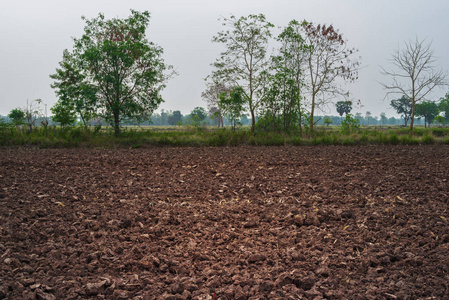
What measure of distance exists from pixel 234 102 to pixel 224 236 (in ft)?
41.2

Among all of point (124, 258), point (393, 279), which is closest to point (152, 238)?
point (124, 258)

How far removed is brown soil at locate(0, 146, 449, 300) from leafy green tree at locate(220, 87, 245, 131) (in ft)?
32.9

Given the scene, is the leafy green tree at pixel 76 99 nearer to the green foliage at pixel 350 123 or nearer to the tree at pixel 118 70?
the tree at pixel 118 70

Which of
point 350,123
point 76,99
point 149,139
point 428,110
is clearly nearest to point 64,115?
point 76,99

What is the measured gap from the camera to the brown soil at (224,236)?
2223 mm

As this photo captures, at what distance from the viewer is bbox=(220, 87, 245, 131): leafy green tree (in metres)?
15.1

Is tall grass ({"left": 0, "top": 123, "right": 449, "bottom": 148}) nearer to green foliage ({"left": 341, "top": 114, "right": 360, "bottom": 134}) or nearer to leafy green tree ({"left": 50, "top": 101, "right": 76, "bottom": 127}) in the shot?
leafy green tree ({"left": 50, "top": 101, "right": 76, "bottom": 127})

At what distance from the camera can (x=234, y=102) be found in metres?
15.1

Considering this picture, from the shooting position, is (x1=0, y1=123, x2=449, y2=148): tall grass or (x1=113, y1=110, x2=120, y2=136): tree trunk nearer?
(x1=0, y1=123, x2=449, y2=148): tall grass

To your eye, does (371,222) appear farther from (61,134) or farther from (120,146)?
(61,134)

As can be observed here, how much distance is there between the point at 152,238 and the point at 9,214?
1711mm

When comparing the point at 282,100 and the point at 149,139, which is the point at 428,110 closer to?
the point at 282,100

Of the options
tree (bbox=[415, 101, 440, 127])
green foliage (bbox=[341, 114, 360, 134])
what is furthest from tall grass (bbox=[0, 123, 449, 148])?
tree (bbox=[415, 101, 440, 127])

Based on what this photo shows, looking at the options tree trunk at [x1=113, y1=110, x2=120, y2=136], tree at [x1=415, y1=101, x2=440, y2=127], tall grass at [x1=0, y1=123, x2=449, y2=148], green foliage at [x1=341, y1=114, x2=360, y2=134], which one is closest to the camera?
tall grass at [x1=0, y1=123, x2=449, y2=148]
